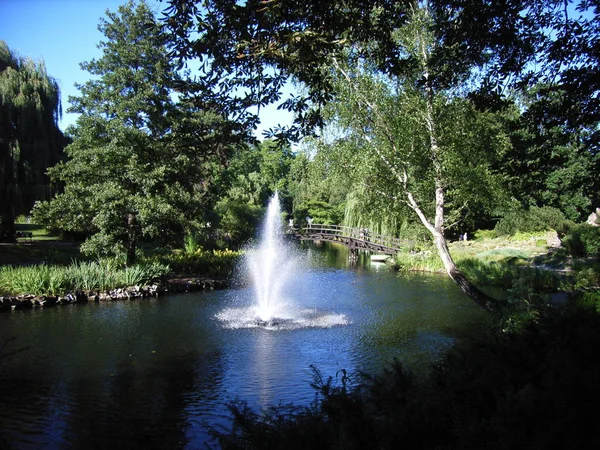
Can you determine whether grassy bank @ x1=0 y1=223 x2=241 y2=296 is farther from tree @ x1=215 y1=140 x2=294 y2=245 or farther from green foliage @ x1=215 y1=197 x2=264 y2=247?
green foliage @ x1=215 y1=197 x2=264 y2=247

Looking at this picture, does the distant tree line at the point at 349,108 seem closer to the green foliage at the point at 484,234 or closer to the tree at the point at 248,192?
the tree at the point at 248,192

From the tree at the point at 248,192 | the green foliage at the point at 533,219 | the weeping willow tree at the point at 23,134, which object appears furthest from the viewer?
the tree at the point at 248,192

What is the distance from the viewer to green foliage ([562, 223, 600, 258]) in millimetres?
21578

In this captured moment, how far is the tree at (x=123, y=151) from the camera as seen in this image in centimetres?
1569

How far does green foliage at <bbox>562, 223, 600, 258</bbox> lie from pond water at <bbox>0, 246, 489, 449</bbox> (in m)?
10.5

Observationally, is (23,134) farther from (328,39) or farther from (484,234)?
(484,234)

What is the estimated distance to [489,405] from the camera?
3268 millimetres

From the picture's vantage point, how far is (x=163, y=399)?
7328 mm

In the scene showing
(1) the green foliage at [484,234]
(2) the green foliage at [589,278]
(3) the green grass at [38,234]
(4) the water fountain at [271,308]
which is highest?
(1) the green foliage at [484,234]

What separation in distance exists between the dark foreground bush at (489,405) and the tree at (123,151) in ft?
42.3

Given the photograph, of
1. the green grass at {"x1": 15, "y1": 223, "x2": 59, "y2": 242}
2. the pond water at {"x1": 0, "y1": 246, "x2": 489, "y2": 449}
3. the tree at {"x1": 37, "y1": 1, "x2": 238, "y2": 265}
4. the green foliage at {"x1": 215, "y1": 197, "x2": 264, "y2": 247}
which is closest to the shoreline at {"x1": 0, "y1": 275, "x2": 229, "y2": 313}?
the pond water at {"x1": 0, "y1": 246, "x2": 489, "y2": 449}

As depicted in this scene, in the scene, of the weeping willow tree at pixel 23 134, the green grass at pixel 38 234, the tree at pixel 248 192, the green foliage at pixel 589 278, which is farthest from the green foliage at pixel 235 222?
the green foliage at pixel 589 278

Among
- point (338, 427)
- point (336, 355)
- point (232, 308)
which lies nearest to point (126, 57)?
point (232, 308)

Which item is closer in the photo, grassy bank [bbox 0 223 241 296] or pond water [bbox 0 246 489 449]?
pond water [bbox 0 246 489 449]
